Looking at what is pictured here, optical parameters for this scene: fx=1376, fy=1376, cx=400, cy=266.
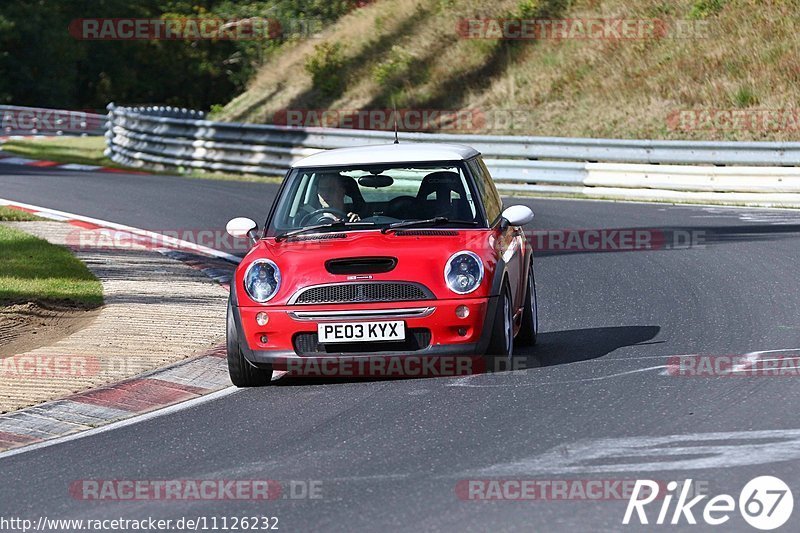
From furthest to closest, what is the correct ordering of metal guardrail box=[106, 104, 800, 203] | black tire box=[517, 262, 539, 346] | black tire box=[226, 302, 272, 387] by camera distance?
1. metal guardrail box=[106, 104, 800, 203]
2. black tire box=[517, 262, 539, 346]
3. black tire box=[226, 302, 272, 387]

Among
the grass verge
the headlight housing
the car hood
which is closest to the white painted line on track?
the car hood

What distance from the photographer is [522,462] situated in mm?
6523

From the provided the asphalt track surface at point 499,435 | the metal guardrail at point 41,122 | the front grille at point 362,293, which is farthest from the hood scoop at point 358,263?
the metal guardrail at point 41,122

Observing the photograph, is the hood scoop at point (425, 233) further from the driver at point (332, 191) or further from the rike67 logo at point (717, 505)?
the rike67 logo at point (717, 505)

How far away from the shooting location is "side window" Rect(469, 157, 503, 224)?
985cm

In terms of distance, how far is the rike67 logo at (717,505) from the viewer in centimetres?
548

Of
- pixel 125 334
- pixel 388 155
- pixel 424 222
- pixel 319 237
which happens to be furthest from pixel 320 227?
pixel 125 334

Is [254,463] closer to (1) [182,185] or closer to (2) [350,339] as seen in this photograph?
(2) [350,339]

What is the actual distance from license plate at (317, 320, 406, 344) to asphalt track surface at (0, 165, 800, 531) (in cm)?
33

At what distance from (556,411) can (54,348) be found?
4374mm

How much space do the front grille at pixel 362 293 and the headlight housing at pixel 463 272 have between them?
18 centimetres

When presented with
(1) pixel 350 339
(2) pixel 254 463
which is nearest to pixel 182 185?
(1) pixel 350 339

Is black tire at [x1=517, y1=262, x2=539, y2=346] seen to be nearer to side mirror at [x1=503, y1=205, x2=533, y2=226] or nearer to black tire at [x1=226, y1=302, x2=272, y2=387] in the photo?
side mirror at [x1=503, y1=205, x2=533, y2=226]

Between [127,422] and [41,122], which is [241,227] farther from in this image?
[41,122]
